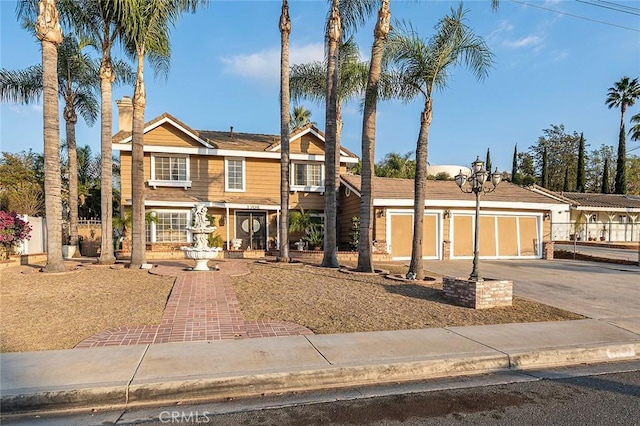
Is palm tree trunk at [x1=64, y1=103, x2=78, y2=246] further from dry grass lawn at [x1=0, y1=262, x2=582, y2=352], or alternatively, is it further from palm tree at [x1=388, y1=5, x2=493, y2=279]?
palm tree at [x1=388, y1=5, x2=493, y2=279]

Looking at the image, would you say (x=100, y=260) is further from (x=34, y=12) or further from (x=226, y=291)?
(x=34, y=12)

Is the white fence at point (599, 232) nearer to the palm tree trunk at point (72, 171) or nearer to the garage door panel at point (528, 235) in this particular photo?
the garage door panel at point (528, 235)

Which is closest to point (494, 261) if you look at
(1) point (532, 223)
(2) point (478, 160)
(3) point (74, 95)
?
(1) point (532, 223)

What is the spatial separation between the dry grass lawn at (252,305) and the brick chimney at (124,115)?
10390 millimetres

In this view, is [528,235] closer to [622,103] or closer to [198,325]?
[198,325]

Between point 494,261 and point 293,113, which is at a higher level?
point 293,113

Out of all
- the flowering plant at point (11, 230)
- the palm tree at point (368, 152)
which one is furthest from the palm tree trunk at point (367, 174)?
the flowering plant at point (11, 230)

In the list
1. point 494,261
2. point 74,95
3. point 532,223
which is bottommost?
point 494,261

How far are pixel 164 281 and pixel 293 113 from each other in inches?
879

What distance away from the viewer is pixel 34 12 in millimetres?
12562

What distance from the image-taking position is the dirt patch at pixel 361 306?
6.96 meters

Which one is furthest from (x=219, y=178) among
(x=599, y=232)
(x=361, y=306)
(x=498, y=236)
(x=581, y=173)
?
(x=581, y=173)

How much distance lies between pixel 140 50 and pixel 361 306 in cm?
1060

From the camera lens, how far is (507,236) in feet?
62.6
